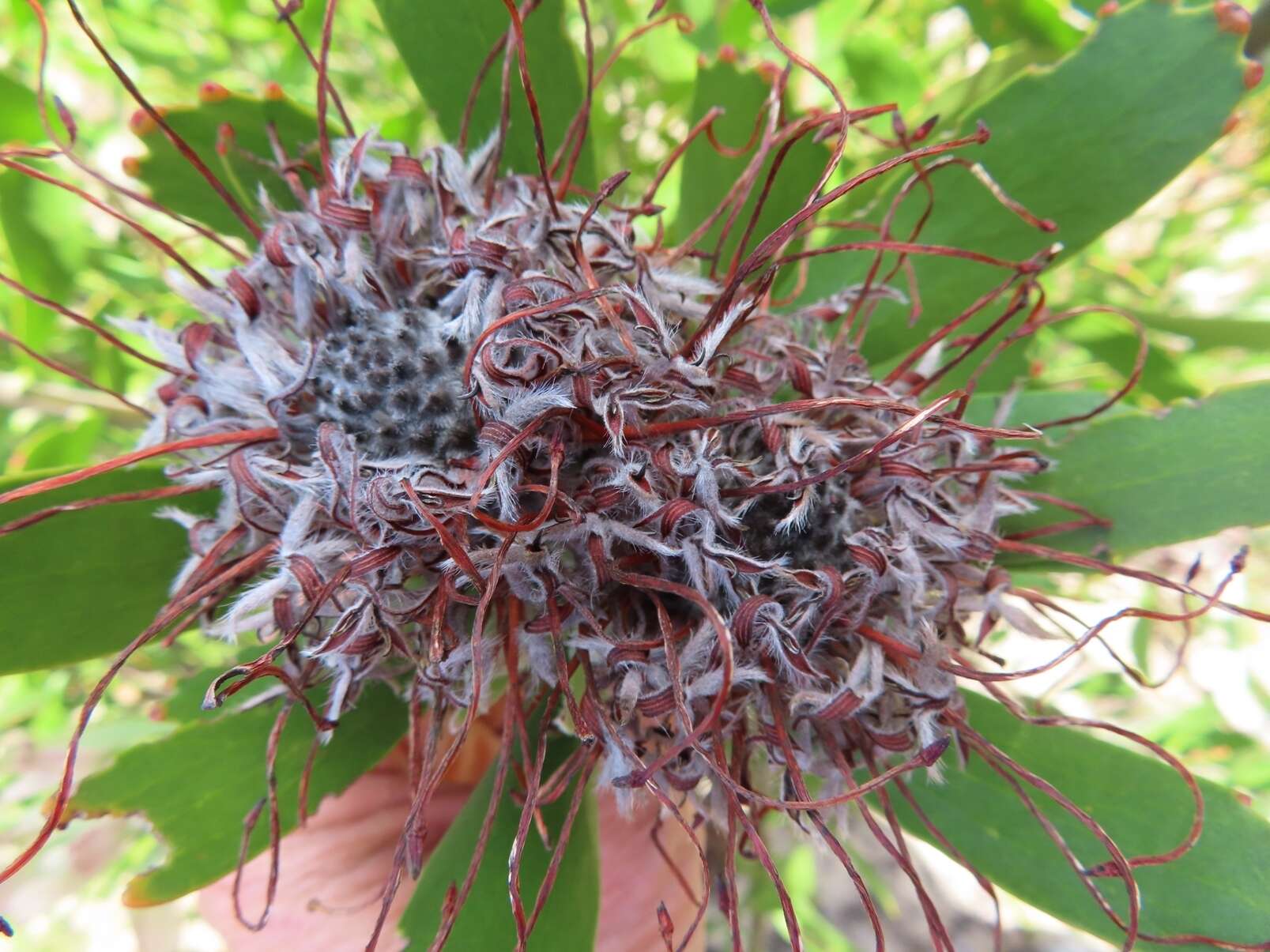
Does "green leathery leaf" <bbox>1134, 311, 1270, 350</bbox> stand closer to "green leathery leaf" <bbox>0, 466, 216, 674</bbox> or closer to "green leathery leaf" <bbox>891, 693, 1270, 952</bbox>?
"green leathery leaf" <bbox>891, 693, 1270, 952</bbox>

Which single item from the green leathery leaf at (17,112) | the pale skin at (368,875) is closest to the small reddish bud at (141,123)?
the green leathery leaf at (17,112)

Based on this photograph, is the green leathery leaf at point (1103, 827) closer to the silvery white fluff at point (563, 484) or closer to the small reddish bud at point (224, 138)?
the silvery white fluff at point (563, 484)

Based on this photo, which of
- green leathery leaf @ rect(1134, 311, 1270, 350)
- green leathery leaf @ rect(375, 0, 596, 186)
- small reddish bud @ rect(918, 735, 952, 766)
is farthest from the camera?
green leathery leaf @ rect(1134, 311, 1270, 350)

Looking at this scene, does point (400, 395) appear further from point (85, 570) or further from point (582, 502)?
point (85, 570)

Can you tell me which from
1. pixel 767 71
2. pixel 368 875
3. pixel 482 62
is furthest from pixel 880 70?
pixel 368 875

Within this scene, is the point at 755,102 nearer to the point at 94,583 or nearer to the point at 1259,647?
the point at 94,583

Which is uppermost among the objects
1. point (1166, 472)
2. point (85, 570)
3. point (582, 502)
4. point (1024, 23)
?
point (1024, 23)

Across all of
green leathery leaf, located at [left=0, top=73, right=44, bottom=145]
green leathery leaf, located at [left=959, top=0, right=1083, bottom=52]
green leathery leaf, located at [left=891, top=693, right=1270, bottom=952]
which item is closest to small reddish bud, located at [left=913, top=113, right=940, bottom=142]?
green leathery leaf, located at [left=959, top=0, right=1083, bottom=52]
